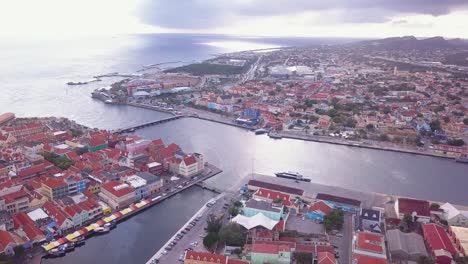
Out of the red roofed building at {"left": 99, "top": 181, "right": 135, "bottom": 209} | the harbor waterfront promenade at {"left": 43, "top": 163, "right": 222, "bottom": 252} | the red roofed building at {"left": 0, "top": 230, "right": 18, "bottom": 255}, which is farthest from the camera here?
the red roofed building at {"left": 99, "top": 181, "right": 135, "bottom": 209}

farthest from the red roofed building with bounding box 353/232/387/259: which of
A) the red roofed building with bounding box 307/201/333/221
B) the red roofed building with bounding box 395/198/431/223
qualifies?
the red roofed building with bounding box 395/198/431/223

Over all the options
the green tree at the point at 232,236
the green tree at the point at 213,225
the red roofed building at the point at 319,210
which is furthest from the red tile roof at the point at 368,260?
the green tree at the point at 213,225

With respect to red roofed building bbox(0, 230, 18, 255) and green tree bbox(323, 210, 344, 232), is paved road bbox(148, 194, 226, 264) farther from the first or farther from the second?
red roofed building bbox(0, 230, 18, 255)

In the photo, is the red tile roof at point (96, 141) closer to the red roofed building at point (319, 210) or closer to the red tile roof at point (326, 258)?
the red roofed building at point (319, 210)

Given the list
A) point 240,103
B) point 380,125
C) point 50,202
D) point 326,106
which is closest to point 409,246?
point 50,202

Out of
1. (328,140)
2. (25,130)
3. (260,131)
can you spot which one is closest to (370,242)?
(328,140)

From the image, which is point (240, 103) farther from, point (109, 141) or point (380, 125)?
point (109, 141)

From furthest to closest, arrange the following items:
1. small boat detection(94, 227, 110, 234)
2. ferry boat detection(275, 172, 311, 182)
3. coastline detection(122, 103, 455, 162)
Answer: coastline detection(122, 103, 455, 162) < ferry boat detection(275, 172, 311, 182) < small boat detection(94, 227, 110, 234)
